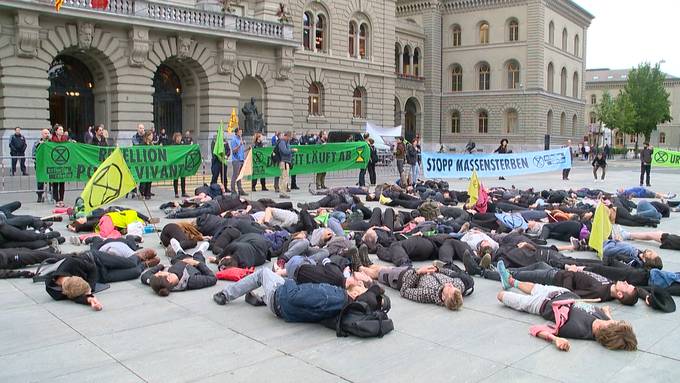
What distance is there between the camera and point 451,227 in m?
12.0

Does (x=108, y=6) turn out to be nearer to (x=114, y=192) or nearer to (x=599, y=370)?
(x=114, y=192)

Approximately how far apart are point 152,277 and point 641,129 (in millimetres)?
80576

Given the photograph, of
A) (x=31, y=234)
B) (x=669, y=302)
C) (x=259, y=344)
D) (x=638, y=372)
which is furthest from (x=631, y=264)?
(x=31, y=234)

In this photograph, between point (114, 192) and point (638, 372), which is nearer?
point (638, 372)

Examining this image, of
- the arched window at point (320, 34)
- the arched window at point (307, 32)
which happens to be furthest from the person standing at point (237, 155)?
the arched window at point (320, 34)

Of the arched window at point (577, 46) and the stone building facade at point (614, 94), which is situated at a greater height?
the arched window at point (577, 46)

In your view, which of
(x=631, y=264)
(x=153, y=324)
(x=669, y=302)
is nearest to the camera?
(x=153, y=324)

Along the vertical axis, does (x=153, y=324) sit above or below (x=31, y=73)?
below

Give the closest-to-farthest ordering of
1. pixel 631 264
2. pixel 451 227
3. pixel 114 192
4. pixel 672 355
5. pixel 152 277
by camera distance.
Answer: pixel 672 355, pixel 152 277, pixel 631 264, pixel 114 192, pixel 451 227

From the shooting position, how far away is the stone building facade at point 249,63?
95.3 ft

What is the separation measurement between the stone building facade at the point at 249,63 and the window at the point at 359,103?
0.27 feet

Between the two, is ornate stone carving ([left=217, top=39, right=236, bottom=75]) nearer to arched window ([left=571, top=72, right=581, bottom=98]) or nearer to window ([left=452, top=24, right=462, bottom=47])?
window ([left=452, top=24, right=462, bottom=47])

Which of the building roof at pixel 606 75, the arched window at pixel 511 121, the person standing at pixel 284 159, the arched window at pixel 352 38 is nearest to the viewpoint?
the person standing at pixel 284 159

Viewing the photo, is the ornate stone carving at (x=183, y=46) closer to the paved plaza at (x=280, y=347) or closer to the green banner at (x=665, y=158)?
the green banner at (x=665, y=158)
